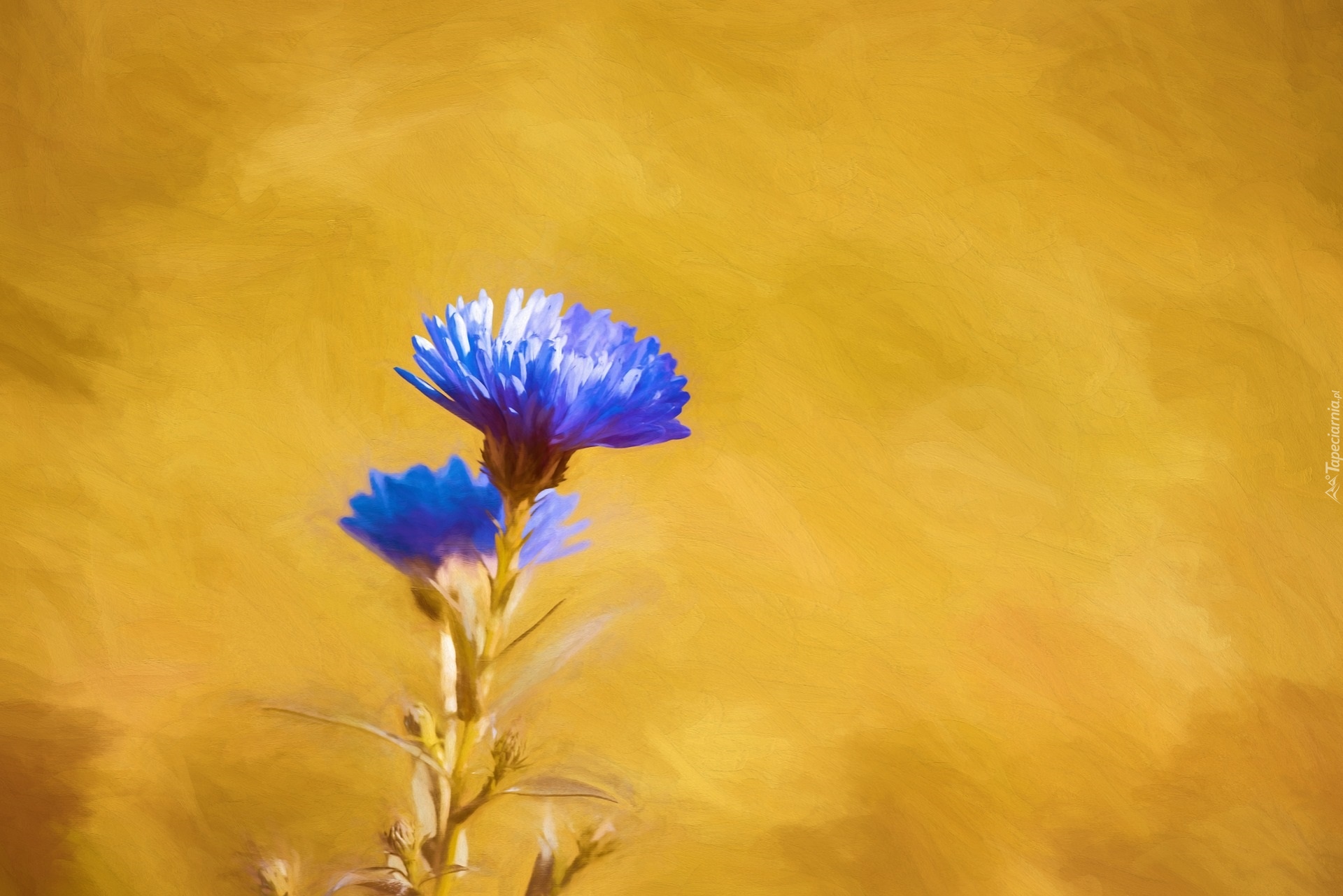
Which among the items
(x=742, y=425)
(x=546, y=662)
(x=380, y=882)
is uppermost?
(x=742, y=425)

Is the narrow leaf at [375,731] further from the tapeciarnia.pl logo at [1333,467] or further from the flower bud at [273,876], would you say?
the tapeciarnia.pl logo at [1333,467]

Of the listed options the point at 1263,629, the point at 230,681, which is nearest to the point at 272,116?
the point at 230,681

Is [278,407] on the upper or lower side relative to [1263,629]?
upper

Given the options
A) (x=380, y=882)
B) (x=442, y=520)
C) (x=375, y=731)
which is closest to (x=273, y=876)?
(x=380, y=882)

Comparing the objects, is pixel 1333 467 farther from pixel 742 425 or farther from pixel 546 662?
pixel 546 662

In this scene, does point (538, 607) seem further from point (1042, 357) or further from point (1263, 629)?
point (1263, 629)

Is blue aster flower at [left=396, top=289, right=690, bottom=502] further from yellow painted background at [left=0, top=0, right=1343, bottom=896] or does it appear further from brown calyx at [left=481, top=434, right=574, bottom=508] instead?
yellow painted background at [left=0, top=0, right=1343, bottom=896]
